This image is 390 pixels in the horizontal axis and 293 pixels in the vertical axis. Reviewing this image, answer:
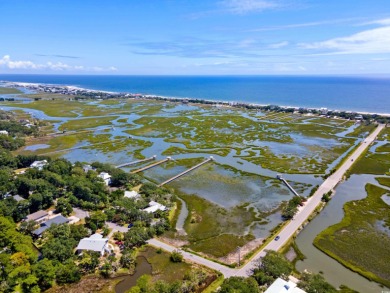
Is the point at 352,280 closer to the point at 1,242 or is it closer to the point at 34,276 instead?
the point at 34,276

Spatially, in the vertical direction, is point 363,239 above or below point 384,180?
below

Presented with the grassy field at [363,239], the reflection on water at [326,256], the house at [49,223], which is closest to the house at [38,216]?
the house at [49,223]

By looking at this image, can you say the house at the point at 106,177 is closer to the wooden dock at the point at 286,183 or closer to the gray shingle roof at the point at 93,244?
the gray shingle roof at the point at 93,244

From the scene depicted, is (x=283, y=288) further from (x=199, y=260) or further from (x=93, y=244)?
(x=93, y=244)

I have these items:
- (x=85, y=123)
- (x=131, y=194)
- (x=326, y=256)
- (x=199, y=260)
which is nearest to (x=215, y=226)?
(x=199, y=260)

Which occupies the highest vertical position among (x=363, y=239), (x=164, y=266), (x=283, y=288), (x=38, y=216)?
(x=283, y=288)
